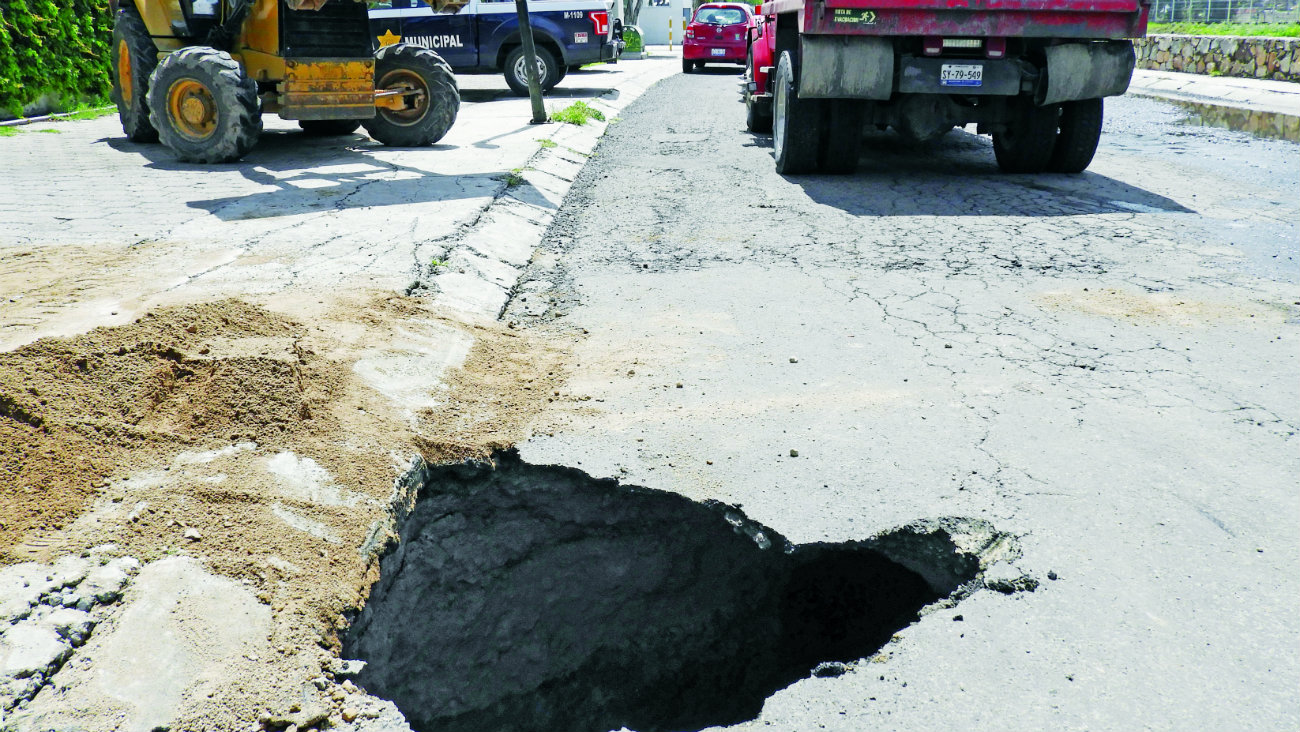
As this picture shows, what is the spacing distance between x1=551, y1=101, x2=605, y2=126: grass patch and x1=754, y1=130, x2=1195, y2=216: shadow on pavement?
13.3ft

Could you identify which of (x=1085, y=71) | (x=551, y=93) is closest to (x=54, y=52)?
(x=551, y=93)

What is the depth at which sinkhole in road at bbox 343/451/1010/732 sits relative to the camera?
292cm

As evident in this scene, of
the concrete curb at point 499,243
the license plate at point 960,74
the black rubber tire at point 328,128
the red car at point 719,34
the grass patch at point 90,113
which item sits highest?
the red car at point 719,34

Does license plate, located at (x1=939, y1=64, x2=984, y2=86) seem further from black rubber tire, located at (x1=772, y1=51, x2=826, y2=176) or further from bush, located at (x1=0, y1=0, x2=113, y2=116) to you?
bush, located at (x1=0, y1=0, x2=113, y2=116)

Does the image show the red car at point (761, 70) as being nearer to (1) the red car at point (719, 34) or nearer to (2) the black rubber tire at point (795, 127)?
(2) the black rubber tire at point (795, 127)

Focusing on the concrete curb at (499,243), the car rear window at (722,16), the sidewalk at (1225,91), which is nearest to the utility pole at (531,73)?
the concrete curb at (499,243)

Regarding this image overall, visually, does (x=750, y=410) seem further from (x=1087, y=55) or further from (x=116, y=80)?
(x=116, y=80)

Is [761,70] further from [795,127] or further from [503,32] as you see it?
[503,32]

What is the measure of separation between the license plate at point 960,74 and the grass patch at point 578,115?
18.1ft

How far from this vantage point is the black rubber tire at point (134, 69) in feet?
31.6

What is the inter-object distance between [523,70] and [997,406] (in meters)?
14.1

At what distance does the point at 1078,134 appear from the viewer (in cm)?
861

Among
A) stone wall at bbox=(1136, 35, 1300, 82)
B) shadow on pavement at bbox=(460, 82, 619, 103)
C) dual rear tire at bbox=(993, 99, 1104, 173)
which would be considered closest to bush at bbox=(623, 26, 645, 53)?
stone wall at bbox=(1136, 35, 1300, 82)

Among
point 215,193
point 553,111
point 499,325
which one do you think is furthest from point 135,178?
point 553,111
